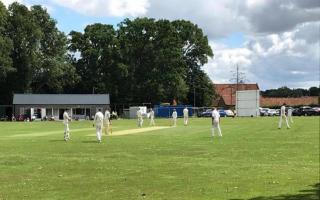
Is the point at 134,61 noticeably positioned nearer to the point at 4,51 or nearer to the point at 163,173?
the point at 4,51

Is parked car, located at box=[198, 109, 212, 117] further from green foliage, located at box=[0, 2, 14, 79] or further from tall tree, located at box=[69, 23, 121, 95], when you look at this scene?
green foliage, located at box=[0, 2, 14, 79]

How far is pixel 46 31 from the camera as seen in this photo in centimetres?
10850

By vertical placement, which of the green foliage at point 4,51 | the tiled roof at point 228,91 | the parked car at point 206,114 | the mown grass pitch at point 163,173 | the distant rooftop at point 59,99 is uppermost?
the green foliage at point 4,51

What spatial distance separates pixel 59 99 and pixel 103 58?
1369 centimetres

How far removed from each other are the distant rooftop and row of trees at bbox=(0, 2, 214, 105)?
4.45 m

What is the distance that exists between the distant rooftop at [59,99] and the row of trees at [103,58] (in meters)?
4.45

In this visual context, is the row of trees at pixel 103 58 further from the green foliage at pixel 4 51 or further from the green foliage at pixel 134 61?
the green foliage at pixel 4 51

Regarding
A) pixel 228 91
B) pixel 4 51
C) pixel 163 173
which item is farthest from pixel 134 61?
pixel 163 173

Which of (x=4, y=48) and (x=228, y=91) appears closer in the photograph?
(x=4, y=48)

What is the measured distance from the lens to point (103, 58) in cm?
11188

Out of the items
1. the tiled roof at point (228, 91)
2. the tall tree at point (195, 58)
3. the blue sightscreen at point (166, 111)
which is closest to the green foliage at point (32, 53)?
the blue sightscreen at point (166, 111)

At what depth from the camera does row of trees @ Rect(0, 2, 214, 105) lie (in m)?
103

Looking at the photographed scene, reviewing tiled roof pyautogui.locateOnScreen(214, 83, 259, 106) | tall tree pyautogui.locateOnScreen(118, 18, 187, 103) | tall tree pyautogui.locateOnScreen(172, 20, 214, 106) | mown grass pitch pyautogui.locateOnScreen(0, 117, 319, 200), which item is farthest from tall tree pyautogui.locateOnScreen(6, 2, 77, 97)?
mown grass pitch pyautogui.locateOnScreen(0, 117, 319, 200)

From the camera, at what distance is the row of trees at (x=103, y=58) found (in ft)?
338
